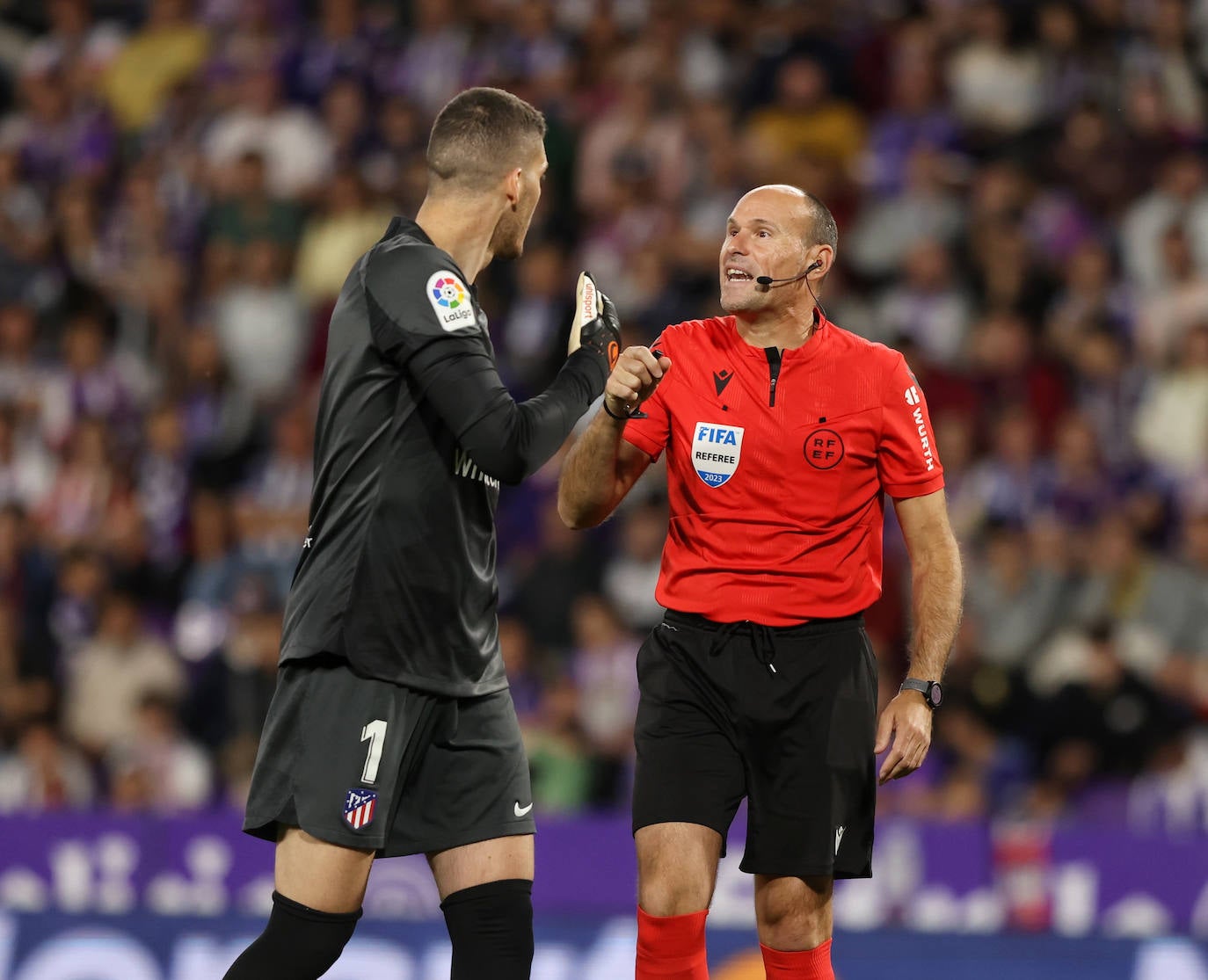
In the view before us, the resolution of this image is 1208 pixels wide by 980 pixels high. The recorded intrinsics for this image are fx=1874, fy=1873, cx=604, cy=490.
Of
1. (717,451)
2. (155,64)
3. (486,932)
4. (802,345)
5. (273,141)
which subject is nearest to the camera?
(486,932)

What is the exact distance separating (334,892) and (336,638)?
0.56 metres

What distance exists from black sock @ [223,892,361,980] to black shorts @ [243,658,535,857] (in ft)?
0.56

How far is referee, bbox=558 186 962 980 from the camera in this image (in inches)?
183

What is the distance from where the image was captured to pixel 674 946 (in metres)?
4.57

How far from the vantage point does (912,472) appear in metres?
4.77

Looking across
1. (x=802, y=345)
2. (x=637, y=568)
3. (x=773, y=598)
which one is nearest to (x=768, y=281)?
(x=802, y=345)

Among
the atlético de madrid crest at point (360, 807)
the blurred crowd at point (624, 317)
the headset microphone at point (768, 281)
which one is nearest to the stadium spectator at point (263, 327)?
the blurred crowd at point (624, 317)

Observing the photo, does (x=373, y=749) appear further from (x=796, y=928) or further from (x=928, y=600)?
(x=928, y=600)

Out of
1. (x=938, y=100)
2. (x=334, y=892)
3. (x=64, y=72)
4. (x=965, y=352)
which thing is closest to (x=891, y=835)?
(x=965, y=352)

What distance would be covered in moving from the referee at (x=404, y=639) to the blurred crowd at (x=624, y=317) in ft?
16.0

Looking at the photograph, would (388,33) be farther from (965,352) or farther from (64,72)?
(965,352)

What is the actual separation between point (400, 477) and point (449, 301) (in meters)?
0.41

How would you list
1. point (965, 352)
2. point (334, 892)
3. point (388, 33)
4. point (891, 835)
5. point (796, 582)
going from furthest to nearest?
point (388, 33) < point (965, 352) < point (891, 835) < point (796, 582) < point (334, 892)

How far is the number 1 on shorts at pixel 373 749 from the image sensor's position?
4.17 metres
